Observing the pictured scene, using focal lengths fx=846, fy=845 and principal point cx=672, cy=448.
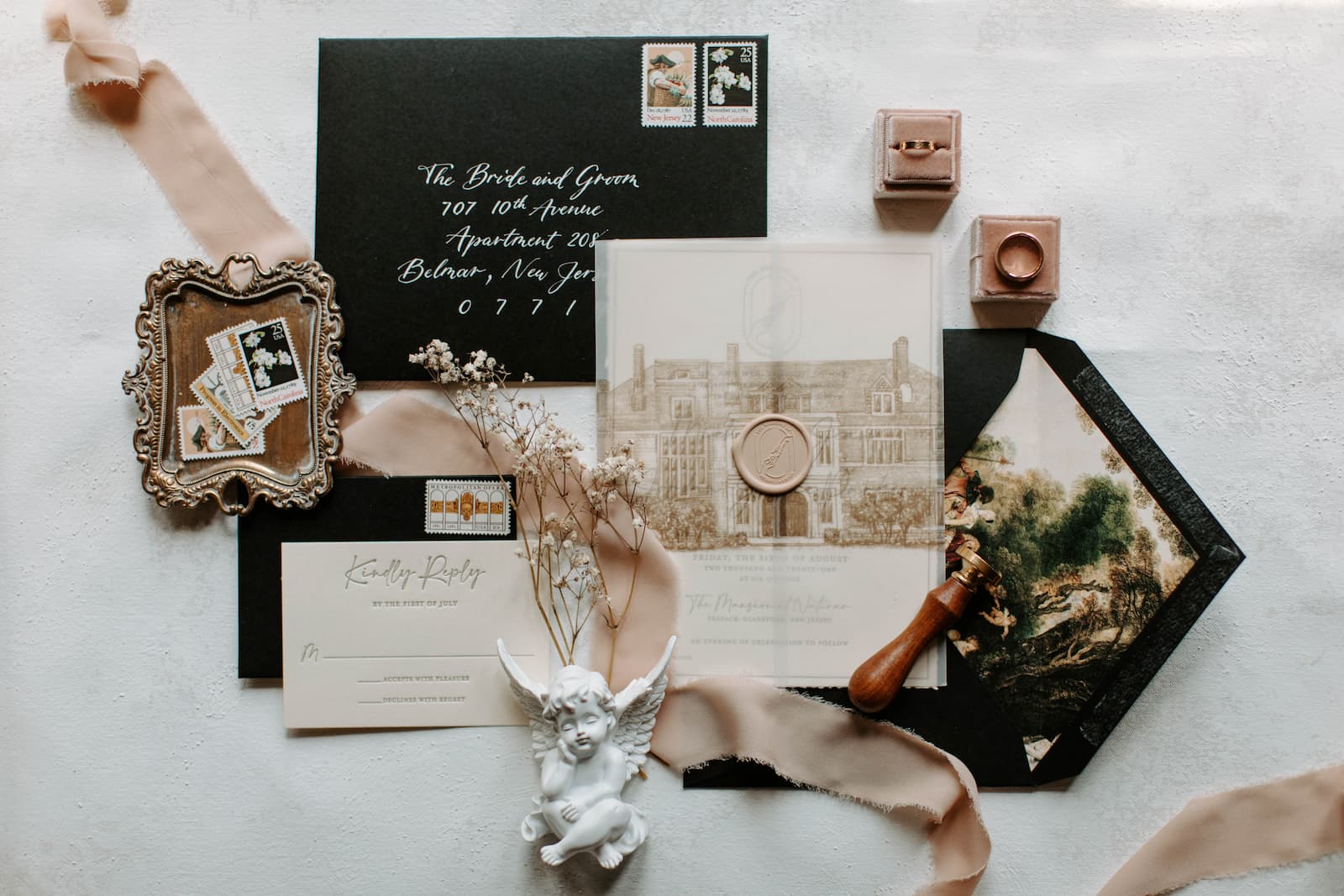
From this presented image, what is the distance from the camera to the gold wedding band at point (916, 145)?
104 centimetres

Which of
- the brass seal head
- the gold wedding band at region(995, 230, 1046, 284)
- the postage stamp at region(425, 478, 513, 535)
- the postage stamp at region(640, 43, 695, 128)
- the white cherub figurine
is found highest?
the postage stamp at region(640, 43, 695, 128)

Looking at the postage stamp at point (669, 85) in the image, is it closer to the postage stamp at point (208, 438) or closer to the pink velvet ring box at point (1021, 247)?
the pink velvet ring box at point (1021, 247)

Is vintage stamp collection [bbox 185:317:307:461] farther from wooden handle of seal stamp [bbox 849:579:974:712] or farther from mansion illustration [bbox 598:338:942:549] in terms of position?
wooden handle of seal stamp [bbox 849:579:974:712]

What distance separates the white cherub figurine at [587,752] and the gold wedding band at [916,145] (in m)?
0.67

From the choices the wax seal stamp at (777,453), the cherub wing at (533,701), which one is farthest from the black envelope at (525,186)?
the cherub wing at (533,701)

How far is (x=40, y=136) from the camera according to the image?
111 centimetres

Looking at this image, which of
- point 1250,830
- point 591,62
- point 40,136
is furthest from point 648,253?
point 1250,830

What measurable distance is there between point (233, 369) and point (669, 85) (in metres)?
0.66

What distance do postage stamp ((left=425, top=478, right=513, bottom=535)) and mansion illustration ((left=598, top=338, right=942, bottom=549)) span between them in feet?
0.49

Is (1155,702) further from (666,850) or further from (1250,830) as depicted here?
(666,850)

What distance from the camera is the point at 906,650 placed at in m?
1.04

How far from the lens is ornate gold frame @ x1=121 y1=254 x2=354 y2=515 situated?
1.07 m

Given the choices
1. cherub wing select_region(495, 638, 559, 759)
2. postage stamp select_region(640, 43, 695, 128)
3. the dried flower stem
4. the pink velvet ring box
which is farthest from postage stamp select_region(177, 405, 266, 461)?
the pink velvet ring box

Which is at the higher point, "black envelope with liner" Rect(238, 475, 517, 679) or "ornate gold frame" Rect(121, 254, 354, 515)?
"ornate gold frame" Rect(121, 254, 354, 515)
